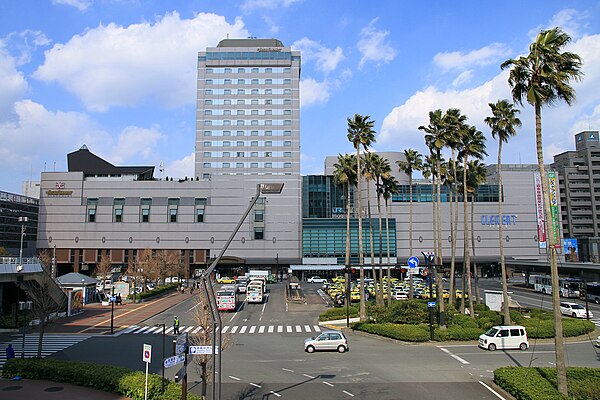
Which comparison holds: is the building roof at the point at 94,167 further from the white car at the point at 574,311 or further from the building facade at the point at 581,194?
the building facade at the point at 581,194

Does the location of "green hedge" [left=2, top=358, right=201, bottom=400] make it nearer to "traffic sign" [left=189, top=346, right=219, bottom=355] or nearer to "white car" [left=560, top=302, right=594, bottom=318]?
"traffic sign" [left=189, top=346, right=219, bottom=355]

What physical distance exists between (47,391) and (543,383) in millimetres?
22028

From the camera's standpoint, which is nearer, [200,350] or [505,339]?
[200,350]

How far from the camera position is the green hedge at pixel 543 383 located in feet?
59.1

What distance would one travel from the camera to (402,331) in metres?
33.9

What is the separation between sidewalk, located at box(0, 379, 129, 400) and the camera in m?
19.8

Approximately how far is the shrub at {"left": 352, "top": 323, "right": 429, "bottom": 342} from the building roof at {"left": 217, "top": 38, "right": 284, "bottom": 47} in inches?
4349

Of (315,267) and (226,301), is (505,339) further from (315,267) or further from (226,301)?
(315,267)

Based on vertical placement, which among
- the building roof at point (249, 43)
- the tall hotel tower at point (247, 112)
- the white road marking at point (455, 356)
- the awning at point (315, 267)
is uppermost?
the building roof at point (249, 43)

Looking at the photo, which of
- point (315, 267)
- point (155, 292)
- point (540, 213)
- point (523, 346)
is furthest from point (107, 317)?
point (540, 213)

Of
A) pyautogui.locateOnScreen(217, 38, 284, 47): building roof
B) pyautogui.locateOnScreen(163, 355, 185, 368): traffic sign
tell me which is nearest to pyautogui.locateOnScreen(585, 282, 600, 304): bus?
pyautogui.locateOnScreen(163, 355, 185, 368): traffic sign

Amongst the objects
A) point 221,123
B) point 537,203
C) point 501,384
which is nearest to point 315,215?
point 221,123

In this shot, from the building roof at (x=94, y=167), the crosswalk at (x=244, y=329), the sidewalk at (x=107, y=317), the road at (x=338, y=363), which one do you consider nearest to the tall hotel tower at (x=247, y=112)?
the building roof at (x=94, y=167)

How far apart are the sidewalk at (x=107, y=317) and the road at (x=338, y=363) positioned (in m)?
3.35
